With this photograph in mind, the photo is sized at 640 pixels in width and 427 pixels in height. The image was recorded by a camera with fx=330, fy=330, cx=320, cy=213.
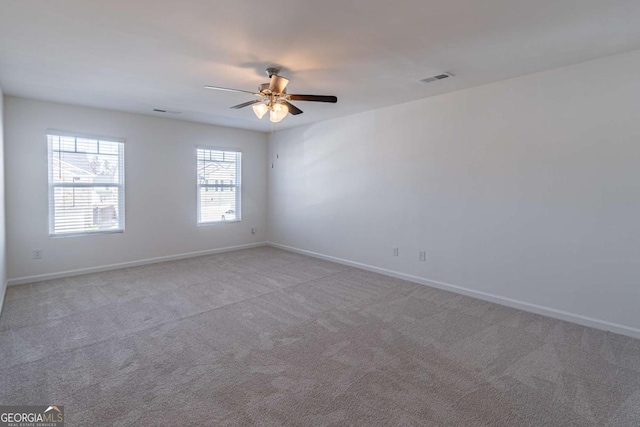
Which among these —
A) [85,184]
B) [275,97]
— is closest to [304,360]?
[275,97]

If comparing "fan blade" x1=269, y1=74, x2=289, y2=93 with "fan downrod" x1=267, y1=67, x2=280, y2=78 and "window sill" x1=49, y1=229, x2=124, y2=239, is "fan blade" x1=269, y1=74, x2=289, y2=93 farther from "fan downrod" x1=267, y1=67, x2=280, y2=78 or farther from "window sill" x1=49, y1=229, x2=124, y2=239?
"window sill" x1=49, y1=229, x2=124, y2=239

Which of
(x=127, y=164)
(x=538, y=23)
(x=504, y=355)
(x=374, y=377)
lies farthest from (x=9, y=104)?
(x=504, y=355)

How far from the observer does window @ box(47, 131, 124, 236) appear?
4.59m

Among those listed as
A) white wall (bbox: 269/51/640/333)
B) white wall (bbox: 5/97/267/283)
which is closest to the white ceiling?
white wall (bbox: 269/51/640/333)

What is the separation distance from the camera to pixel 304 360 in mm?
2562

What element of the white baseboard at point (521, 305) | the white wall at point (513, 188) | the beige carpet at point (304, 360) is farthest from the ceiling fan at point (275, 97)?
the white baseboard at point (521, 305)

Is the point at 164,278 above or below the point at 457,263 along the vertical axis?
below

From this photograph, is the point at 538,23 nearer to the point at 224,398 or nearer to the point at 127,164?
the point at 224,398

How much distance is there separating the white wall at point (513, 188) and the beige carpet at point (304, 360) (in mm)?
432

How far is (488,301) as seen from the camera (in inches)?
151

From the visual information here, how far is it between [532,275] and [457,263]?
82 cm

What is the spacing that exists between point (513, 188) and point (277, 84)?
274 centimetres

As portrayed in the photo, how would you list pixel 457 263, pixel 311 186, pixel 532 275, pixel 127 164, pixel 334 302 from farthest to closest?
pixel 311 186
pixel 127 164
pixel 457 263
pixel 334 302
pixel 532 275

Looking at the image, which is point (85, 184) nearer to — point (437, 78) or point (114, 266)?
point (114, 266)
